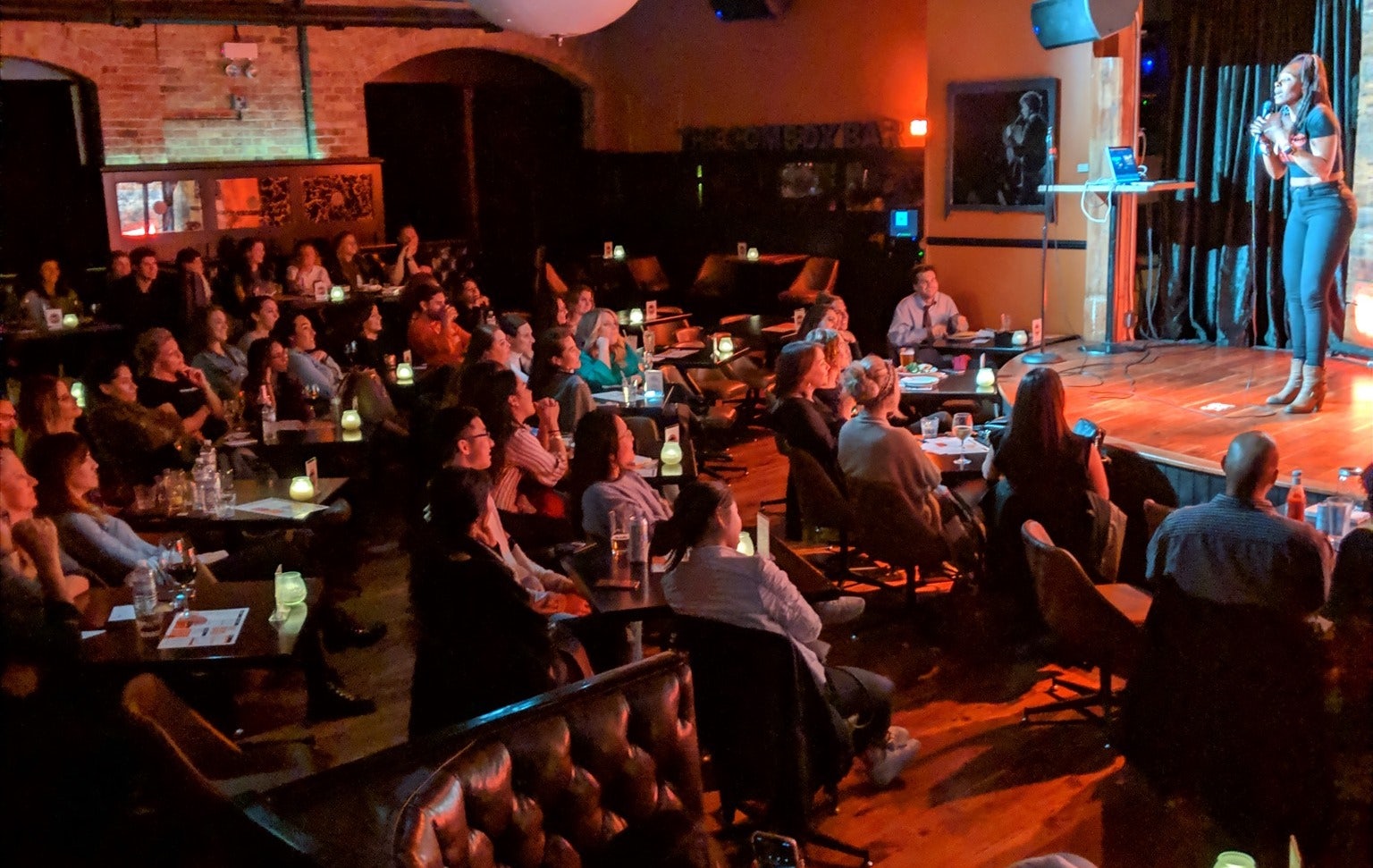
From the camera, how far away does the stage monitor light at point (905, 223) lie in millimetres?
10492

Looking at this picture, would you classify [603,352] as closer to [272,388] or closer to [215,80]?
[272,388]

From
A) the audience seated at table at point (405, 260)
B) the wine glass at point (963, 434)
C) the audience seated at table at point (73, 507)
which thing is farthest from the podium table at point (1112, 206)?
the audience seated at table at point (405, 260)

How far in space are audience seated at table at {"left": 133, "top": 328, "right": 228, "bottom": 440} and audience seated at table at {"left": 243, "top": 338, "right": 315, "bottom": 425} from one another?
22 centimetres

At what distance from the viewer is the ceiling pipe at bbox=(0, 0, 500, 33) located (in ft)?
29.2

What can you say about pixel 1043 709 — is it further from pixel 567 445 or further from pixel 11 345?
pixel 11 345

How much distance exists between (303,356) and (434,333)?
0.93 m

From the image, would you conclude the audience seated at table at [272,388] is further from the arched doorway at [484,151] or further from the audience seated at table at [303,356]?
the arched doorway at [484,151]

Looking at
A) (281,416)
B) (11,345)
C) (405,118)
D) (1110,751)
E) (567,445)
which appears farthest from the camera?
(405,118)

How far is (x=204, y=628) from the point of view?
371cm

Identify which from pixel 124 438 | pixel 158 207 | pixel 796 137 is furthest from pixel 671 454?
pixel 158 207

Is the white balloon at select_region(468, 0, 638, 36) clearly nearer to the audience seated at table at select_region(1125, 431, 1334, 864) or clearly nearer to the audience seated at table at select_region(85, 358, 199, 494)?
the audience seated at table at select_region(85, 358, 199, 494)

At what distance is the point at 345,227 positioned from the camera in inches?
475

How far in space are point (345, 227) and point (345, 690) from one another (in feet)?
26.4

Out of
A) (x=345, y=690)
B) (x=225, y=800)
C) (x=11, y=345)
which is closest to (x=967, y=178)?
(x=345, y=690)
